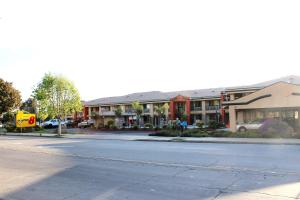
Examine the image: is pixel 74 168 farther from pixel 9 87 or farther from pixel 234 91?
pixel 9 87

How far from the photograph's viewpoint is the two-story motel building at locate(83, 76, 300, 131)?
32.8m

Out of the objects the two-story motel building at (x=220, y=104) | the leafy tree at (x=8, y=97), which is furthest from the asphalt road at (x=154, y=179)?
the leafy tree at (x=8, y=97)

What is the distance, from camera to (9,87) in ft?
201

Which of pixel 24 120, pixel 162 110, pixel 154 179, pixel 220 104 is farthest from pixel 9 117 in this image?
pixel 154 179

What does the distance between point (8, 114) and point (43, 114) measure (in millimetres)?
27995

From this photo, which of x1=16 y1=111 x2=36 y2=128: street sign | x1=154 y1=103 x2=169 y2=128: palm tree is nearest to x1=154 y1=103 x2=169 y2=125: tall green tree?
x1=154 y1=103 x2=169 y2=128: palm tree

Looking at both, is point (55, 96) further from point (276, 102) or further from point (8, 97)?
point (276, 102)

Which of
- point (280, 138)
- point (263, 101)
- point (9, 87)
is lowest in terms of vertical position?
point (280, 138)

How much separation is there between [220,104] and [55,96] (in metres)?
29.9

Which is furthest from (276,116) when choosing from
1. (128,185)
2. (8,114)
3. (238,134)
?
(8,114)

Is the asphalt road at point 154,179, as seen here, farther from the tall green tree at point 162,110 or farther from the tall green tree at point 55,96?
the tall green tree at point 162,110

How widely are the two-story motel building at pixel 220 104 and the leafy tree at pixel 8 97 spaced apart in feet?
48.5

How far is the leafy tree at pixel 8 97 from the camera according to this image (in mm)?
60188

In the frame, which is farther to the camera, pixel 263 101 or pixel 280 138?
pixel 263 101
